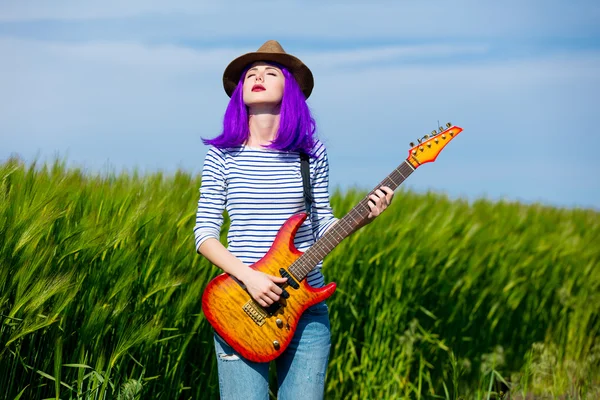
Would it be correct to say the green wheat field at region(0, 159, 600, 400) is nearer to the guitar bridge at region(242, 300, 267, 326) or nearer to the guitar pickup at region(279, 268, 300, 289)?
the guitar bridge at region(242, 300, 267, 326)

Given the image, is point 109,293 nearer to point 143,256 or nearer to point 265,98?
point 143,256

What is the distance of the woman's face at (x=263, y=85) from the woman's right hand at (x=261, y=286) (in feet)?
2.20

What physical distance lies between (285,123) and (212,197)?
402mm

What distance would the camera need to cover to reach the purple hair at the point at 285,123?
286 centimetres

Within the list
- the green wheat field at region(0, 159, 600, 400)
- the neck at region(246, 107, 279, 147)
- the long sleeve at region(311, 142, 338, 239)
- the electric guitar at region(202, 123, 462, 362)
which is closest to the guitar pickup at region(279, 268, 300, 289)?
the electric guitar at region(202, 123, 462, 362)

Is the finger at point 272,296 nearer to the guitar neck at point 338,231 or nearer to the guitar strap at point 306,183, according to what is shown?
the guitar neck at point 338,231

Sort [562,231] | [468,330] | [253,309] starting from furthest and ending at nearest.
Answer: [562,231] → [468,330] → [253,309]

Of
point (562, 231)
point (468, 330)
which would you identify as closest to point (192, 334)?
point (468, 330)

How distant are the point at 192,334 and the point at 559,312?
4.57 metres

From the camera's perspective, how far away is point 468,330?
5793 millimetres

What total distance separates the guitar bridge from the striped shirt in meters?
0.16

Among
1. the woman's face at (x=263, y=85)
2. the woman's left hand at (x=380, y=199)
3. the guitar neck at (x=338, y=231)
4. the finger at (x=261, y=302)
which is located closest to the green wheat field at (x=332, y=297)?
the finger at (x=261, y=302)

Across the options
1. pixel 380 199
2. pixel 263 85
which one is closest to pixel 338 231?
pixel 380 199

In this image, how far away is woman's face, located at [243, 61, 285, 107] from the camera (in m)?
2.88
